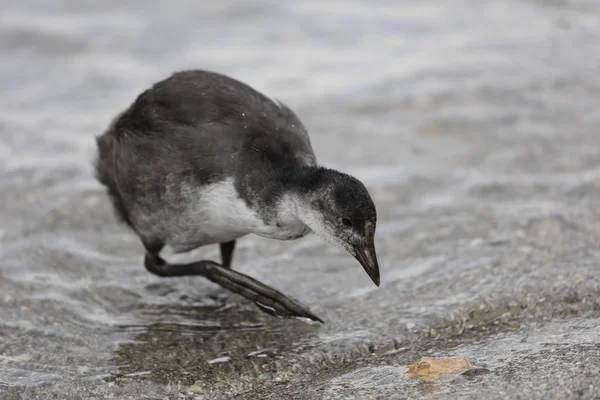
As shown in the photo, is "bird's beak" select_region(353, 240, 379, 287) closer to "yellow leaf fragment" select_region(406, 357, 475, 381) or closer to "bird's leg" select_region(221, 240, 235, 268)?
"yellow leaf fragment" select_region(406, 357, 475, 381)

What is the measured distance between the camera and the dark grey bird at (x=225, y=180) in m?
5.08

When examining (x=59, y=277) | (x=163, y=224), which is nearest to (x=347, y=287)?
(x=163, y=224)

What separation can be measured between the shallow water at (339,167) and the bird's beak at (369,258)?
48cm

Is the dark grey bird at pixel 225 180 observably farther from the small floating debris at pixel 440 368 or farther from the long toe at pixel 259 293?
the small floating debris at pixel 440 368

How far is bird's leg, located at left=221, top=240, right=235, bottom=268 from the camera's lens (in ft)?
21.1

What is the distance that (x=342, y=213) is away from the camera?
4.99 metres

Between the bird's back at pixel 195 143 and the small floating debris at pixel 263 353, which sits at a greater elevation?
the bird's back at pixel 195 143

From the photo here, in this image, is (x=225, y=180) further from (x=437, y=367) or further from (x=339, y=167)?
(x=339, y=167)

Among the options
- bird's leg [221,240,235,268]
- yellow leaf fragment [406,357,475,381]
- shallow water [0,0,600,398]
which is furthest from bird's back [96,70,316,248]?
yellow leaf fragment [406,357,475,381]

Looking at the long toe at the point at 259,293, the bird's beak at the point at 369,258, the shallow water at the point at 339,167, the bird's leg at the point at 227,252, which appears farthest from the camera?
the bird's leg at the point at 227,252

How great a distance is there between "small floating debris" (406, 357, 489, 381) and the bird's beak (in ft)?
1.70

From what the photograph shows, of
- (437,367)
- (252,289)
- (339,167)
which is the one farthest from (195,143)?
(339,167)

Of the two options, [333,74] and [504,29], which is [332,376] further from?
[504,29]

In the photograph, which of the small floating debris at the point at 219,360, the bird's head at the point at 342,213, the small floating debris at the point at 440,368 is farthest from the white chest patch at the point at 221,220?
the small floating debris at the point at 440,368
